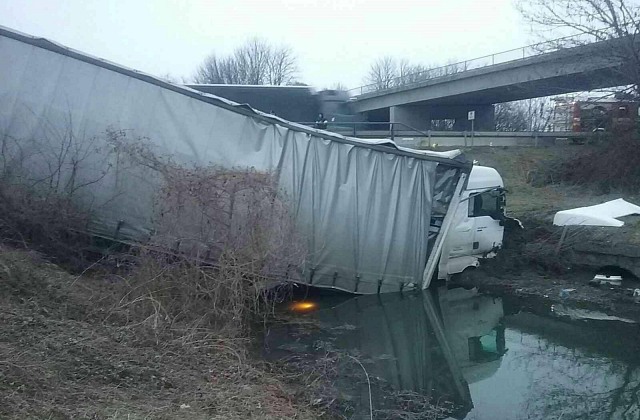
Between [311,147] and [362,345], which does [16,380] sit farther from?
[311,147]

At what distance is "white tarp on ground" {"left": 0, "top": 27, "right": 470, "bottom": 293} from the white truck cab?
2210 mm

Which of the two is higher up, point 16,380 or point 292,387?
point 16,380

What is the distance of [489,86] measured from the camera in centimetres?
4016

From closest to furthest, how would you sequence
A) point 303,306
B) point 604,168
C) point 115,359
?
point 115,359 → point 303,306 → point 604,168

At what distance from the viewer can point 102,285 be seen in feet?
28.6

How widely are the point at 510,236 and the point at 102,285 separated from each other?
9441mm

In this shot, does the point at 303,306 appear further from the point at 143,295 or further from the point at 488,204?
the point at 488,204

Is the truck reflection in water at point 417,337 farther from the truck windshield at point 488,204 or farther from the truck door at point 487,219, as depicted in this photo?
the truck windshield at point 488,204

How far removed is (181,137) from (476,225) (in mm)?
6041

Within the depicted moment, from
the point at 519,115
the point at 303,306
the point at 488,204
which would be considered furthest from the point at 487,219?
the point at 519,115

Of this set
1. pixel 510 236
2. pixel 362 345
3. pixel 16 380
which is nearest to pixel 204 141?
pixel 362 345

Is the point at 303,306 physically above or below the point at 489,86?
below

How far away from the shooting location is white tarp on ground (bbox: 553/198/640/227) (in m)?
14.8

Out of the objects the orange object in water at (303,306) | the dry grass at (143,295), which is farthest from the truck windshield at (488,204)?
the dry grass at (143,295)
